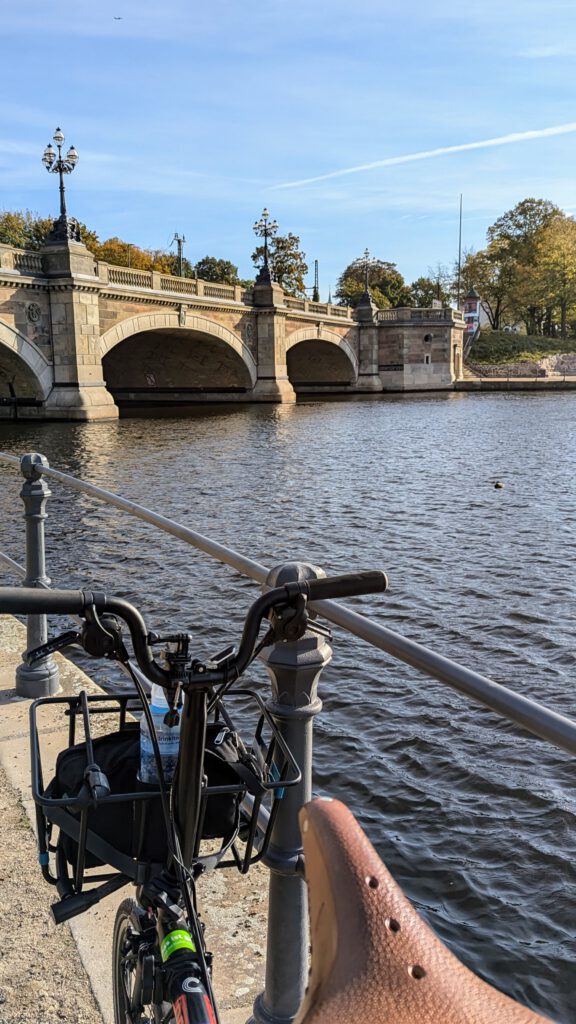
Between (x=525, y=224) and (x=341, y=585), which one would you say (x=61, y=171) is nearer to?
(x=341, y=585)

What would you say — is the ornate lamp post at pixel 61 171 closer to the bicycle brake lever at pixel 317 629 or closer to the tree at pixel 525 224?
the bicycle brake lever at pixel 317 629

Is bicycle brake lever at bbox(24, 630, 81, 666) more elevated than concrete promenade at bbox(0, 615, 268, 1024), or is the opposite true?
bicycle brake lever at bbox(24, 630, 81, 666)

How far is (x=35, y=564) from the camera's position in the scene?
4039 mm

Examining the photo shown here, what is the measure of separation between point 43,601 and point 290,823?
68 centimetres

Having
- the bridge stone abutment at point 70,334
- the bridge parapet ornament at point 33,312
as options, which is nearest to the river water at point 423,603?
the bridge stone abutment at point 70,334

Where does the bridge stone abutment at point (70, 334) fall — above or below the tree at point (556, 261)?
below

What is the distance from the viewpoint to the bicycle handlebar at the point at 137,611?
1337 millimetres

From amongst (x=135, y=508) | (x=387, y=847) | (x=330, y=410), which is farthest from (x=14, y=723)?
(x=330, y=410)

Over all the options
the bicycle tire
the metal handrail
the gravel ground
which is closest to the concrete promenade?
the gravel ground

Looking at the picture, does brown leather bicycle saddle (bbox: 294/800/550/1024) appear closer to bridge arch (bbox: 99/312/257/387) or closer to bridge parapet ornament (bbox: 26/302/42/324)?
bridge parapet ornament (bbox: 26/302/42/324)

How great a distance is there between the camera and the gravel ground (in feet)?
6.98

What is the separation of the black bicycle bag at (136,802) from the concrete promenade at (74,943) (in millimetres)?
762

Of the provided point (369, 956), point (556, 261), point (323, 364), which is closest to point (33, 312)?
point (369, 956)

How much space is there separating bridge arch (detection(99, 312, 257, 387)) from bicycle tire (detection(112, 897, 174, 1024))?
31337mm
